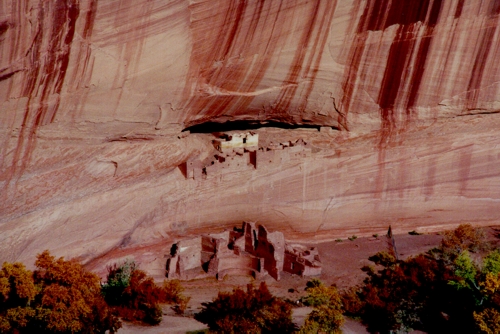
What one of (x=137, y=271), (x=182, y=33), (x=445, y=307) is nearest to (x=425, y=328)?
(x=445, y=307)

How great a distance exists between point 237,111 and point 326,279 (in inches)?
156

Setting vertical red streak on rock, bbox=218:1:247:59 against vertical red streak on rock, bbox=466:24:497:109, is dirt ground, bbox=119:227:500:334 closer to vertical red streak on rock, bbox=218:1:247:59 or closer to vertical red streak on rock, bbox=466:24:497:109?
vertical red streak on rock, bbox=466:24:497:109

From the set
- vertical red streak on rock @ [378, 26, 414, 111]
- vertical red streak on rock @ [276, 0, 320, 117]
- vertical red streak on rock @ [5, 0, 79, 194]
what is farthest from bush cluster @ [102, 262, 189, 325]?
vertical red streak on rock @ [378, 26, 414, 111]

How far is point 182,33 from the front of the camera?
10.9 metres

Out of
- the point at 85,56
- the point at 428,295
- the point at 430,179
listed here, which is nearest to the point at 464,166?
the point at 430,179

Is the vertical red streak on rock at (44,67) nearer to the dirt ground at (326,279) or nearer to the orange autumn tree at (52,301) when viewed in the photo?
the orange autumn tree at (52,301)

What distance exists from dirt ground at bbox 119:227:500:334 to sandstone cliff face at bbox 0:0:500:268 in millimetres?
426

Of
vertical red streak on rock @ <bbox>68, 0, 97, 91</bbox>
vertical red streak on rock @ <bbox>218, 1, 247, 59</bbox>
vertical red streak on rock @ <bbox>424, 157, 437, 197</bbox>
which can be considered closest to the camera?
vertical red streak on rock @ <bbox>68, 0, 97, 91</bbox>

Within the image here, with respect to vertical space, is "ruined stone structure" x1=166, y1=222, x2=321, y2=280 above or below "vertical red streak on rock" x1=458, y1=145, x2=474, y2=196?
below

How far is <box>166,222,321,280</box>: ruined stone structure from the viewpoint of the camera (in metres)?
13.4

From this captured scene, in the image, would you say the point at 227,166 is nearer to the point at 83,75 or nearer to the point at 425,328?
the point at 83,75

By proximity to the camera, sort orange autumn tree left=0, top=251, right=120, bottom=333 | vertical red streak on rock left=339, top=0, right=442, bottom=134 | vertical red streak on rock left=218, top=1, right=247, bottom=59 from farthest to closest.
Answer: vertical red streak on rock left=339, top=0, right=442, bottom=134
vertical red streak on rock left=218, top=1, right=247, bottom=59
orange autumn tree left=0, top=251, right=120, bottom=333

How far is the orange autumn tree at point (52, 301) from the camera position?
10.7 metres

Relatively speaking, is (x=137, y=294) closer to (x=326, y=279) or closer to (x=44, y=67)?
(x=326, y=279)
